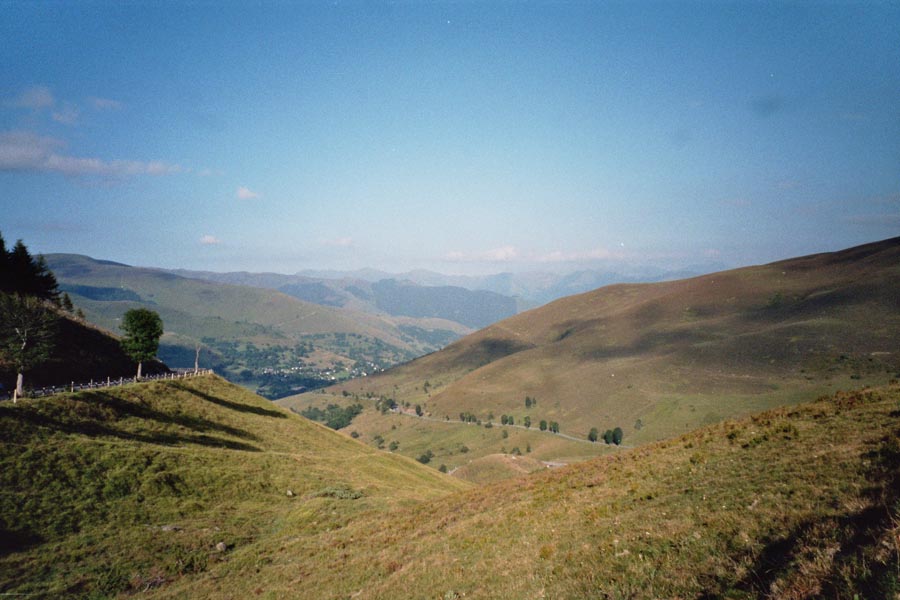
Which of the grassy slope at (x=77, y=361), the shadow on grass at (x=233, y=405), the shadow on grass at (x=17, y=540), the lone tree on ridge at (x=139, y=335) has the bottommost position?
the shadow on grass at (x=233, y=405)

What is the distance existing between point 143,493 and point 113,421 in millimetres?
17785

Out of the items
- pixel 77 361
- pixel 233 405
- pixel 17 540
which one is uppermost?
pixel 77 361

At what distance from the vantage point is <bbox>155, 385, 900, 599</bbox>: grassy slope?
10195mm

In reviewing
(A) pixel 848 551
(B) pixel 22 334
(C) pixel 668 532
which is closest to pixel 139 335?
(B) pixel 22 334

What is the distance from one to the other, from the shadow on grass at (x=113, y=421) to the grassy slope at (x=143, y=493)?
162mm

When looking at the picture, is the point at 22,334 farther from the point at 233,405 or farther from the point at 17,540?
the point at 17,540

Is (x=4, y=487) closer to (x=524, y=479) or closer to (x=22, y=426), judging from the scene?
(x=22, y=426)

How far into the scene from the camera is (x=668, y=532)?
14695 millimetres

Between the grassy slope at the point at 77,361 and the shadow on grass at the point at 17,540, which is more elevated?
the grassy slope at the point at 77,361

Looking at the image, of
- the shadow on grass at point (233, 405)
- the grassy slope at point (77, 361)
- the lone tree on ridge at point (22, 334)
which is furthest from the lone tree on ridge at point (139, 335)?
the lone tree on ridge at point (22, 334)

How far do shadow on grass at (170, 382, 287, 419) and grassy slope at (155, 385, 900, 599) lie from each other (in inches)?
1775

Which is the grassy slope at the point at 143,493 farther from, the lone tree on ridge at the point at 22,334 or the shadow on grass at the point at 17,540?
the lone tree on ridge at the point at 22,334

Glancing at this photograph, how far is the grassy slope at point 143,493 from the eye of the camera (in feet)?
83.6

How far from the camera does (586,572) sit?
14141 mm
